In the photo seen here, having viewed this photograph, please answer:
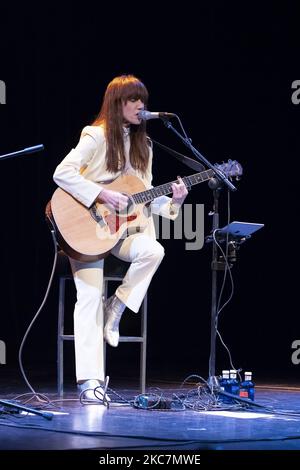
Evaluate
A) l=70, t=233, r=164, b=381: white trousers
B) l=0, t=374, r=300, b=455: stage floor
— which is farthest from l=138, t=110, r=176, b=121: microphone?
l=0, t=374, r=300, b=455: stage floor

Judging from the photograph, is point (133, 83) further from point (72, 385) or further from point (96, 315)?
point (72, 385)

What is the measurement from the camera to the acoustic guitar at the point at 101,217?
405 cm

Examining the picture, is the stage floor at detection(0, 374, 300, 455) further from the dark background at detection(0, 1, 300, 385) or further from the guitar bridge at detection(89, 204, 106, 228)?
the dark background at detection(0, 1, 300, 385)

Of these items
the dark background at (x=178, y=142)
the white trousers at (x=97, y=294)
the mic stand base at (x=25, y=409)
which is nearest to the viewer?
the mic stand base at (x=25, y=409)

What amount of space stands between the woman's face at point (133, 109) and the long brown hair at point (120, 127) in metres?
0.02

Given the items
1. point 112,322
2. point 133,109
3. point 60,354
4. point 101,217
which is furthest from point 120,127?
point 60,354

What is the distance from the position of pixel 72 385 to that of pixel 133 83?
187 centimetres

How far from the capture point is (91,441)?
257cm

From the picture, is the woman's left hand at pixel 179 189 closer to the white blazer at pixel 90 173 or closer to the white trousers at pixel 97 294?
the white blazer at pixel 90 173

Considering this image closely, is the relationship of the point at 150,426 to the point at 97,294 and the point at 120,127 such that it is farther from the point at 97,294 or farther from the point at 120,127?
the point at 120,127

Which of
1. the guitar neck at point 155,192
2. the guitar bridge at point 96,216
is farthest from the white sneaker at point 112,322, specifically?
the guitar neck at point 155,192

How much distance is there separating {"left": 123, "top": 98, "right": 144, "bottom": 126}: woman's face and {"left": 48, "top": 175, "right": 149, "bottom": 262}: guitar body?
0.35 meters

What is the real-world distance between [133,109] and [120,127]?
0.12 metres
